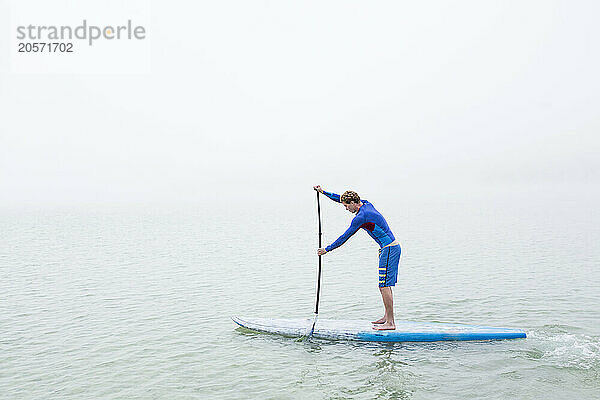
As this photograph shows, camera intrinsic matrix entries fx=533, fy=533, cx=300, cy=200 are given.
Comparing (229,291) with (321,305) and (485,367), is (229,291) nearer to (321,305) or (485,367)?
(321,305)

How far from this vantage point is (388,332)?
35.7 ft

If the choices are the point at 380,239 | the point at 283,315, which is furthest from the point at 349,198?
the point at 283,315

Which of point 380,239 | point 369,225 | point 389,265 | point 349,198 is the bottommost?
point 389,265

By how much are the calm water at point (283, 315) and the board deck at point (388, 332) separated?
169 millimetres

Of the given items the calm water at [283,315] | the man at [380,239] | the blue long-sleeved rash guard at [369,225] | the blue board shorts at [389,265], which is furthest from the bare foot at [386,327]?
the blue long-sleeved rash guard at [369,225]

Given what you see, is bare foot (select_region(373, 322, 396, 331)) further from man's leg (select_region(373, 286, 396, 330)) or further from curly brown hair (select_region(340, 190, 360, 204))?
curly brown hair (select_region(340, 190, 360, 204))

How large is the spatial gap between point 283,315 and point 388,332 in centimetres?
405

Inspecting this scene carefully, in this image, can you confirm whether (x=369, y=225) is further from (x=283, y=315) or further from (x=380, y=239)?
(x=283, y=315)

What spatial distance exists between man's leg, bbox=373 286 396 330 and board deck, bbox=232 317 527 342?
0.43 ft

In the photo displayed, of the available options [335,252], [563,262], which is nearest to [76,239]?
[335,252]

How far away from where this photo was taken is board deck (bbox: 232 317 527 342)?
10.7 metres

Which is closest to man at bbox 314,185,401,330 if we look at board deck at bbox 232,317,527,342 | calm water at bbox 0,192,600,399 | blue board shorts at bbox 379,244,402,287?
blue board shorts at bbox 379,244,402,287

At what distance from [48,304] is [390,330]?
36.2ft

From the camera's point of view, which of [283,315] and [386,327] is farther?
[283,315]
